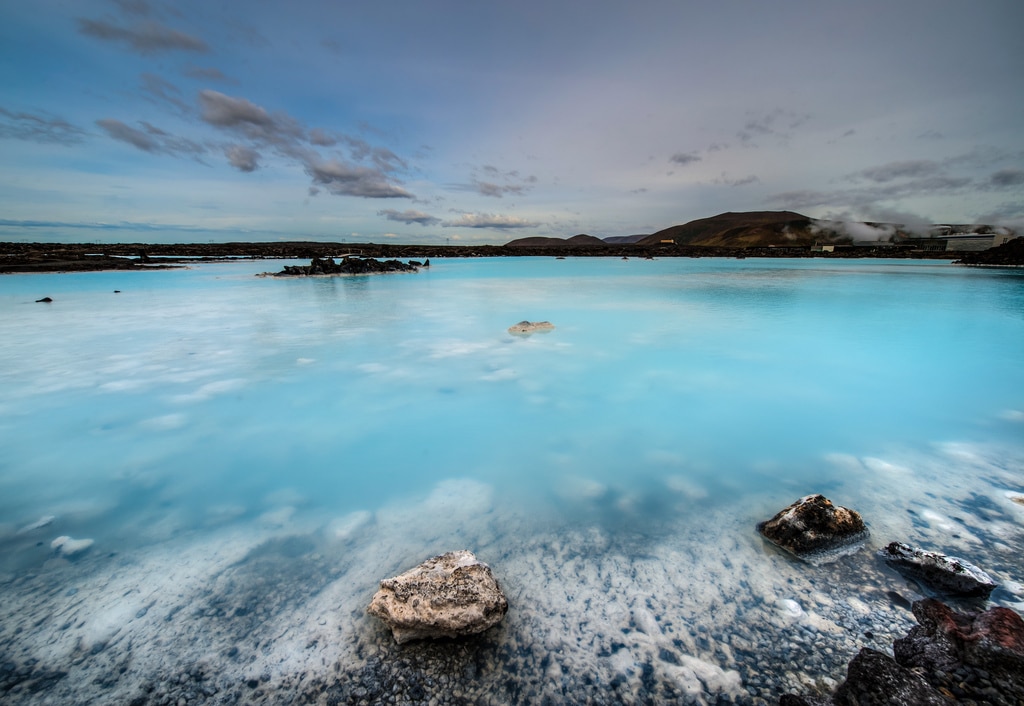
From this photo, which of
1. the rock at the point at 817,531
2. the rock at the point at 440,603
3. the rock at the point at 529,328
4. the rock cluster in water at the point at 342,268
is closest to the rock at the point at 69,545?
the rock at the point at 440,603

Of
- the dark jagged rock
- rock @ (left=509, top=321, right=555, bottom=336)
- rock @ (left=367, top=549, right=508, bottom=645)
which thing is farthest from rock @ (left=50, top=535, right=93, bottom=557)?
the dark jagged rock

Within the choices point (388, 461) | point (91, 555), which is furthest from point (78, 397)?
point (388, 461)

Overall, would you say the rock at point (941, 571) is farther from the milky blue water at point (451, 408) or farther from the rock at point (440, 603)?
the rock at point (440, 603)

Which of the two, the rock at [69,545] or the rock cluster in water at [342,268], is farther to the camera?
the rock cluster in water at [342,268]

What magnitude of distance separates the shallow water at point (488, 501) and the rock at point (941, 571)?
13 centimetres

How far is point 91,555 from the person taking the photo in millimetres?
2822

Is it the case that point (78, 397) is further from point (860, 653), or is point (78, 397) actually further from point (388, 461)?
point (860, 653)

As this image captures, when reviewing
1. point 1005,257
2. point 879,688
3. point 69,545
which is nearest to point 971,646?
point 879,688

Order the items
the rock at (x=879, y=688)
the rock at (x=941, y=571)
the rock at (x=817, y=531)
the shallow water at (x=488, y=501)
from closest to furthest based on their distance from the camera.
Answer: the rock at (x=879, y=688)
the shallow water at (x=488, y=501)
the rock at (x=941, y=571)
the rock at (x=817, y=531)

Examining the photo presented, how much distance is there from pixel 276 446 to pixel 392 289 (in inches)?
647

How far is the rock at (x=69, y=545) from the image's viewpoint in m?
2.85

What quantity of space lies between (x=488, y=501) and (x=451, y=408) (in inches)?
85.1

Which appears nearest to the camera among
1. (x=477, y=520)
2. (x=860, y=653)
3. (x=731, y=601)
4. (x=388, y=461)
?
(x=860, y=653)

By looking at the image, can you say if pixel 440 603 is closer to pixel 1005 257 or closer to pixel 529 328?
pixel 529 328
